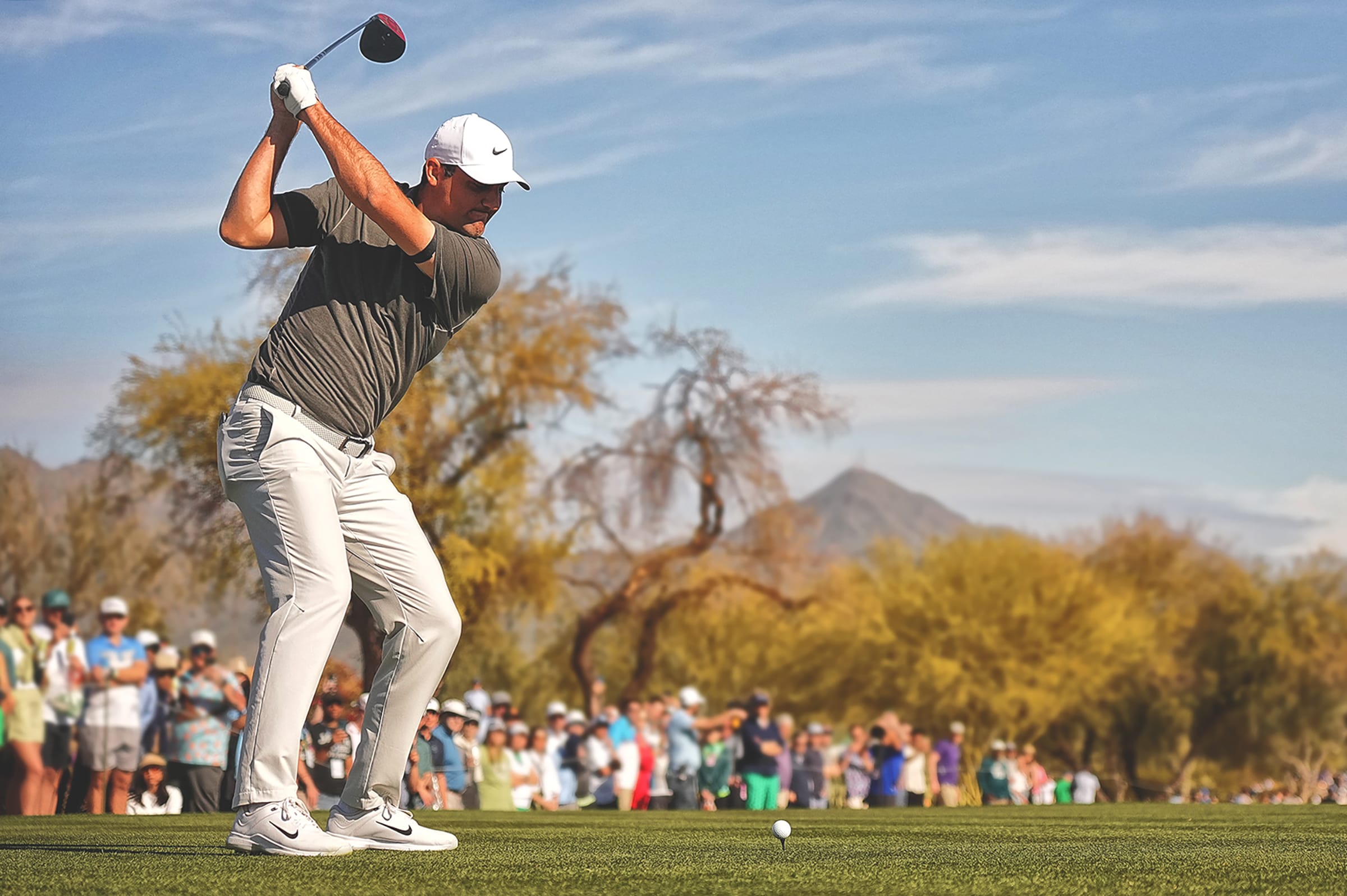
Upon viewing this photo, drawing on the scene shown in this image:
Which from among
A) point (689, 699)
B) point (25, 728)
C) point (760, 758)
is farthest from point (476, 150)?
point (689, 699)

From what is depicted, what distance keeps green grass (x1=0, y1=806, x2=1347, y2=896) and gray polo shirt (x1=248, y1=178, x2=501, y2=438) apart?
5.10 feet

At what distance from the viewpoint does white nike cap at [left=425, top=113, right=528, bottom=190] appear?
5730 millimetres

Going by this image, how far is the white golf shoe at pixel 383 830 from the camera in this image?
5840 mm

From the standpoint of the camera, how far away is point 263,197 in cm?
547

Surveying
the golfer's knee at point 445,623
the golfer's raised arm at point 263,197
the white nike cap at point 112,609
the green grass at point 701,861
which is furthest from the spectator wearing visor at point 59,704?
the golfer's raised arm at point 263,197

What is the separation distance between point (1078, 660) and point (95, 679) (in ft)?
147

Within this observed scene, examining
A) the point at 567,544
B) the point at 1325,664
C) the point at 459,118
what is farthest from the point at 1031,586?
the point at 459,118

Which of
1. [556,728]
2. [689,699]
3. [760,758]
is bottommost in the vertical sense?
[760,758]

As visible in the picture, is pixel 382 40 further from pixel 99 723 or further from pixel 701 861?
pixel 99 723

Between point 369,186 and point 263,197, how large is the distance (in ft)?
1.30

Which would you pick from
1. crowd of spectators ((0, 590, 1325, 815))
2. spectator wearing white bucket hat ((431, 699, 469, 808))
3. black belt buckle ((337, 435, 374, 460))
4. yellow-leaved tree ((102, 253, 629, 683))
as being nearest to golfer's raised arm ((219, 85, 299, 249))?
black belt buckle ((337, 435, 374, 460))

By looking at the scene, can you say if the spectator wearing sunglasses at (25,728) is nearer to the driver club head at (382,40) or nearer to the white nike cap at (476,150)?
the driver club head at (382,40)

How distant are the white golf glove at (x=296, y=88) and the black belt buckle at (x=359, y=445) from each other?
1113 mm

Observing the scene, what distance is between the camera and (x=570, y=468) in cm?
3916
